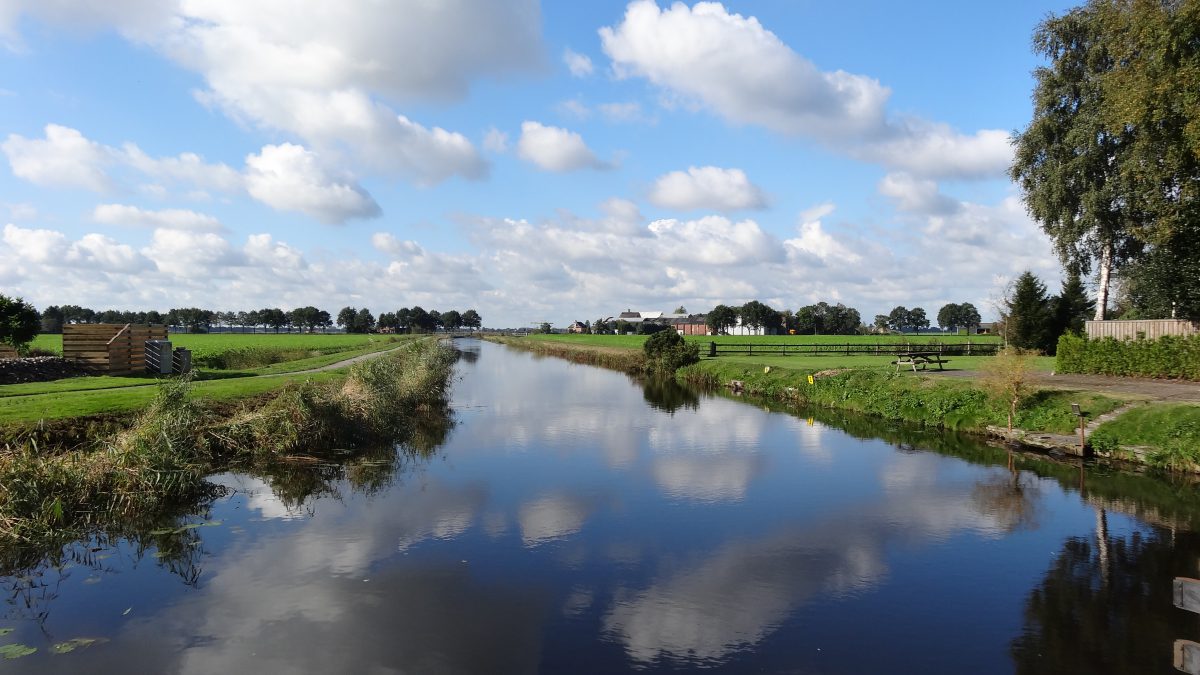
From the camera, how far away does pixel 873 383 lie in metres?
29.7

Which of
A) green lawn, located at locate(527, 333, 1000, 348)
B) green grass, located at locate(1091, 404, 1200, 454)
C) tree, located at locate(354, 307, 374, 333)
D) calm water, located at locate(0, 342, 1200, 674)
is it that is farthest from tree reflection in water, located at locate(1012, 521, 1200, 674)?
tree, located at locate(354, 307, 374, 333)

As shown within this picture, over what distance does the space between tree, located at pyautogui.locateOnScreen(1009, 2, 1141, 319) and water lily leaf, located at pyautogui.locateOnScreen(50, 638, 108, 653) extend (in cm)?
3539

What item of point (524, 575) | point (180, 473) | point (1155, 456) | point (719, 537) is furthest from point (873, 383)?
point (180, 473)

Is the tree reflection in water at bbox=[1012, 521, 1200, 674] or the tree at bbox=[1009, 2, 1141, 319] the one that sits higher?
the tree at bbox=[1009, 2, 1141, 319]

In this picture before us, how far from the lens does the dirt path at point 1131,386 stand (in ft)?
64.7

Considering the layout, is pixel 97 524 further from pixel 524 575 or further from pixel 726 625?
pixel 726 625

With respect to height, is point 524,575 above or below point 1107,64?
below

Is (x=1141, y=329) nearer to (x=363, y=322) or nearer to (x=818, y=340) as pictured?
(x=818, y=340)

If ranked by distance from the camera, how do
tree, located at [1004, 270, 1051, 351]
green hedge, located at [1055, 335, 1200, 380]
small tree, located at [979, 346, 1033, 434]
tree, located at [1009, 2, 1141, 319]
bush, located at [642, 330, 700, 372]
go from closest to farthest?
small tree, located at [979, 346, 1033, 434] → green hedge, located at [1055, 335, 1200, 380] → tree, located at [1009, 2, 1141, 319] → tree, located at [1004, 270, 1051, 351] → bush, located at [642, 330, 700, 372]

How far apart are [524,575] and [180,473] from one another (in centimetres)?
867

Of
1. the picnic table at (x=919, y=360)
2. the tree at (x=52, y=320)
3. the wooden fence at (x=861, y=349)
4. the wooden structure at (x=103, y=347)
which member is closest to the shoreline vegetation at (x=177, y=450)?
the wooden structure at (x=103, y=347)

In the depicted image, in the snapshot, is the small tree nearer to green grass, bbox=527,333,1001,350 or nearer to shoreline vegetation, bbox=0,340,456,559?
shoreline vegetation, bbox=0,340,456,559

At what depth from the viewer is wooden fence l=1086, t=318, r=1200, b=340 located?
24.7 metres

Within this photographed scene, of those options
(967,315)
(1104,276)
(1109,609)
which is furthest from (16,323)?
(967,315)
